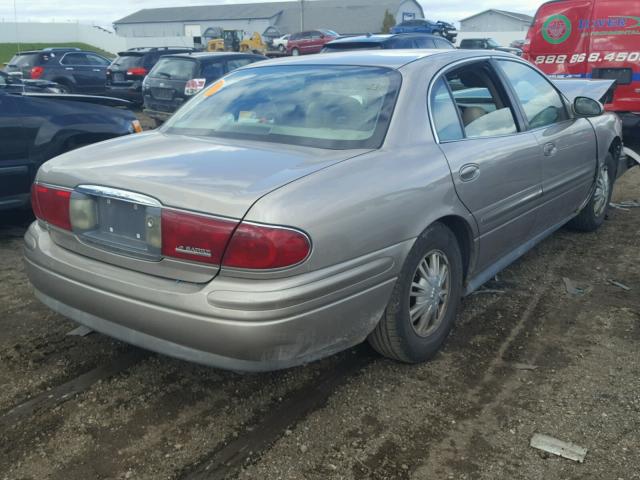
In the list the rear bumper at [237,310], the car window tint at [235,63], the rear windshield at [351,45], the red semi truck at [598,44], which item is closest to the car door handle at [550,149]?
the rear bumper at [237,310]

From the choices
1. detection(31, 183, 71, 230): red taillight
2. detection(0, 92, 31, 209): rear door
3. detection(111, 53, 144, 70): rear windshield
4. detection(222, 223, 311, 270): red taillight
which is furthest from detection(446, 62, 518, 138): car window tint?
detection(111, 53, 144, 70): rear windshield

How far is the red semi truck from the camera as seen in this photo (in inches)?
327

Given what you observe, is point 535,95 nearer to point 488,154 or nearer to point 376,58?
point 488,154

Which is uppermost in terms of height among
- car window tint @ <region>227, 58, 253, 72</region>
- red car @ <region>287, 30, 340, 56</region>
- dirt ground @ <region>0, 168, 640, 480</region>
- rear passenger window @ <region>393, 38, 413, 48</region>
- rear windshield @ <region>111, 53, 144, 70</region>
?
red car @ <region>287, 30, 340, 56</region>

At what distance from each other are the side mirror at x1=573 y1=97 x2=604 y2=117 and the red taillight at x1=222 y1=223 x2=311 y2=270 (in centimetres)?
315

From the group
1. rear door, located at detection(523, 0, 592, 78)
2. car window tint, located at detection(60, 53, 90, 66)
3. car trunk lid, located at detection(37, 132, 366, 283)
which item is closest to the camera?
car trunk lid, located at detection(37, 132, 366, 283)

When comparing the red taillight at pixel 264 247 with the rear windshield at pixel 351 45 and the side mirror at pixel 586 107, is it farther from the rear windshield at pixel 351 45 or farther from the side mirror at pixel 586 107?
the rear windshield at pixel 351 45

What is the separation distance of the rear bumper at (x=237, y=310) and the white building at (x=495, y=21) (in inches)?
2884

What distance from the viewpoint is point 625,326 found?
3738 millimetres

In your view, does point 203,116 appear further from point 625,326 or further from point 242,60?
point 242,60

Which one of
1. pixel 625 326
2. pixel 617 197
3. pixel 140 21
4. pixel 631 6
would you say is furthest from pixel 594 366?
pixel 140 21

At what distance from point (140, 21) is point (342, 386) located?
92449 millimetres

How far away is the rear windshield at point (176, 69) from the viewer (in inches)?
444

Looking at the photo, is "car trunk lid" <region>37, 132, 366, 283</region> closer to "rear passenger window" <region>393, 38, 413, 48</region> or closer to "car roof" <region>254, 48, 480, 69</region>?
"car roof" <region>254, 48, 480, 69</region>
